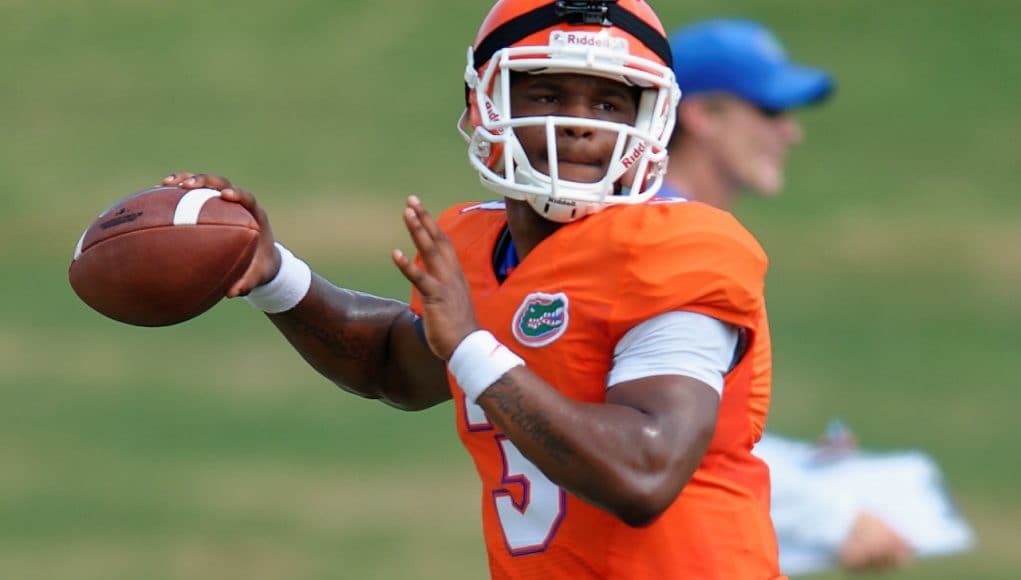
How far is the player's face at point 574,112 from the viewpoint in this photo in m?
3.62

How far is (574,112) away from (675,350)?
0.57m

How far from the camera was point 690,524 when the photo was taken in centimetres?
351

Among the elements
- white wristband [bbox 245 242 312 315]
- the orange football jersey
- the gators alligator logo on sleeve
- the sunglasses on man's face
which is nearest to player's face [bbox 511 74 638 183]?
the orange football jersey

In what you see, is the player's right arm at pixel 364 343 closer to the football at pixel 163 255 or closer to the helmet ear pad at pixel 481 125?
the football at pixel 163 255

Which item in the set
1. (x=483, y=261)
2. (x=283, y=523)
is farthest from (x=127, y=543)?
(x=483, y=261)

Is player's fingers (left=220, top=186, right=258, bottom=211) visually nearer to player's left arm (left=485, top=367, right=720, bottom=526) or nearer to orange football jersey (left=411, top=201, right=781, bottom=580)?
orange football jersey (left=411, top=201, right=781, bottom=580)

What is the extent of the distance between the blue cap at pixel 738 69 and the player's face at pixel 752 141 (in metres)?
0.05

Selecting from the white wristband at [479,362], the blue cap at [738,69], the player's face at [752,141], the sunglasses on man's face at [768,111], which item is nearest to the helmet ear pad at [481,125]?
the white wristband at [479,362]

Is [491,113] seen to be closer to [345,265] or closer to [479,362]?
[479,362]

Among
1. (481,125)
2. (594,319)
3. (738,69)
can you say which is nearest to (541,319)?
(594,319)

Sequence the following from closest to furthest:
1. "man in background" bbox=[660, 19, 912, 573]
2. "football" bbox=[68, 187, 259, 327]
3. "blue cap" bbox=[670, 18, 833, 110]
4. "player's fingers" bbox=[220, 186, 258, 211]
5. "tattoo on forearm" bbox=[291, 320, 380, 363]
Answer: "football" bbox=[68, 187, 259, 327], "player's fingers" bbox=[220, 186, 258, 211], "tattoo on forearm" bbox=[291, 320, 380, 363], "man in background" bbox=[660, 19, 912, 573], "blue cap" bbox=[670, 18, 833, 110]

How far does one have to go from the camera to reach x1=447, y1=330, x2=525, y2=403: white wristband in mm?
3312

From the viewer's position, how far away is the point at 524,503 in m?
3.63

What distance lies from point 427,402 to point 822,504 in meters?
1.51
